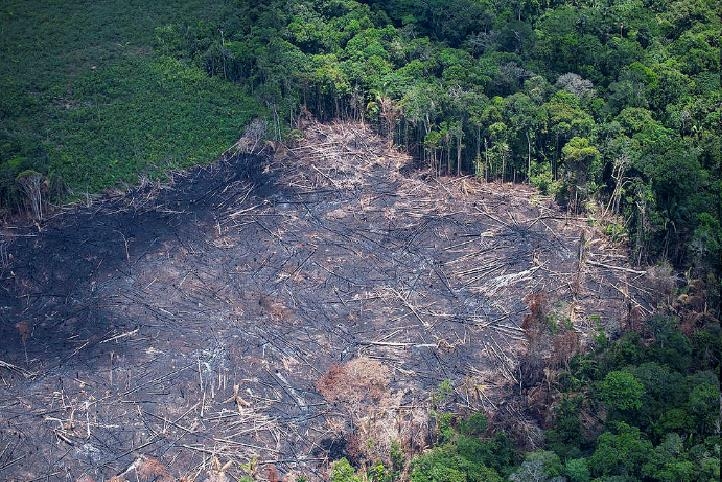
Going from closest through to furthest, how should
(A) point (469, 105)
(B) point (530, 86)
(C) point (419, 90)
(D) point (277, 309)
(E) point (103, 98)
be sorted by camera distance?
(D) point (277, 309) → (A) point (469, 105) → (B) point (530, 86) → (C) point (419, 90) → (E) point (103, 98)

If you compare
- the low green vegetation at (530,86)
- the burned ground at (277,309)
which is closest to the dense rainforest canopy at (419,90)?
the low green vegetation at (530,86)

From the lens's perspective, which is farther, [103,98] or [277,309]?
[103,98]

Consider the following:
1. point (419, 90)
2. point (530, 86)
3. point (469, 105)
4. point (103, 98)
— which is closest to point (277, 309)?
point (469, 105)

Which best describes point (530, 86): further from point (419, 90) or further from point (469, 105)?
point (419, 90)

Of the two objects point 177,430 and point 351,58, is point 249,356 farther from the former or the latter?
point 351,58

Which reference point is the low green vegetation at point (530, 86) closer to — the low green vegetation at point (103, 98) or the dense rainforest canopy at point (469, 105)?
the dense rainforest canopy at point (469, 105)

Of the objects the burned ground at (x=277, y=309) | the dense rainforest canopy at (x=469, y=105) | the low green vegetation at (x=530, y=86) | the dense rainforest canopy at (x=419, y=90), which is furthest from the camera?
the dense rainforest canopy at (x=419, y=90)
